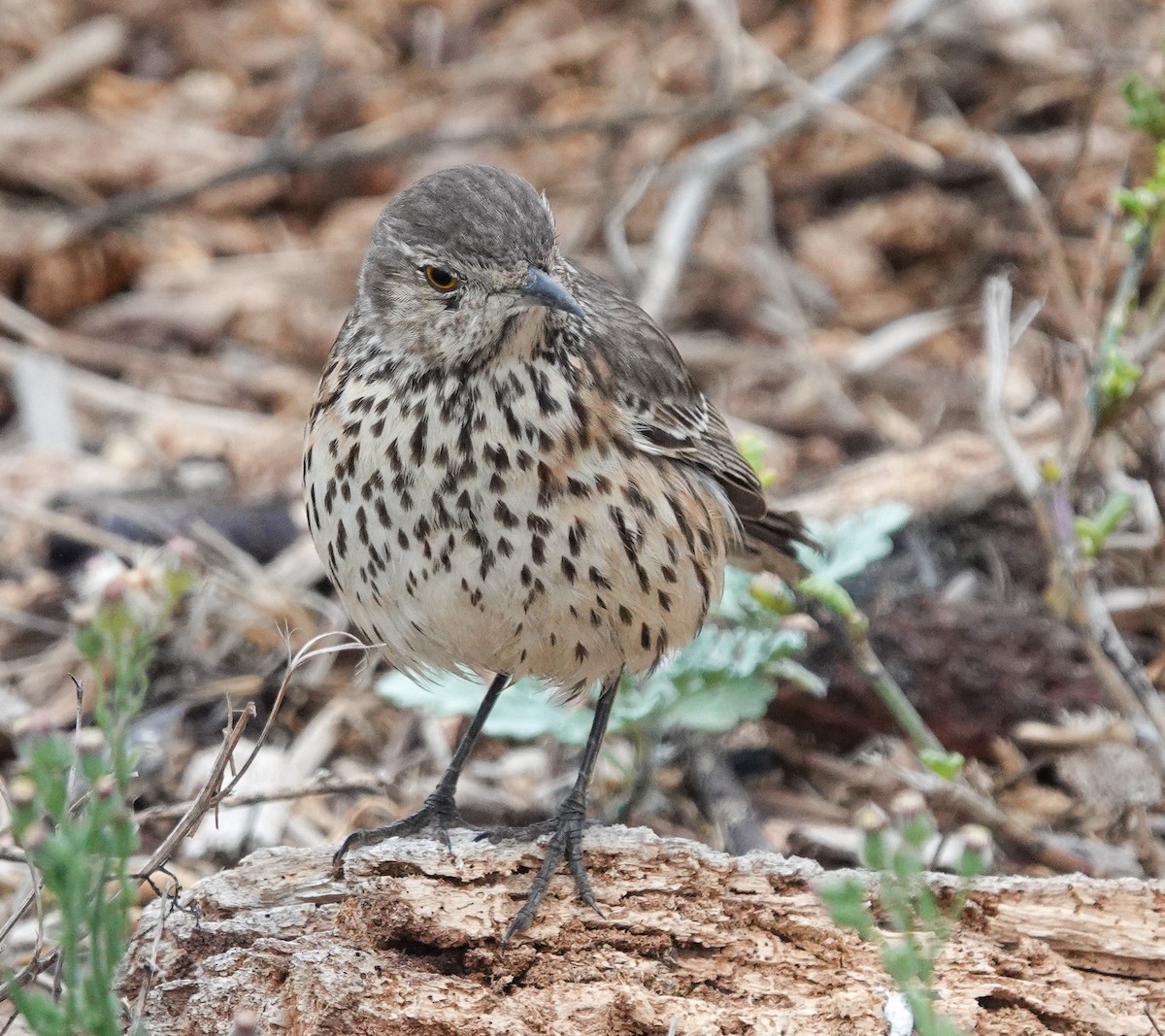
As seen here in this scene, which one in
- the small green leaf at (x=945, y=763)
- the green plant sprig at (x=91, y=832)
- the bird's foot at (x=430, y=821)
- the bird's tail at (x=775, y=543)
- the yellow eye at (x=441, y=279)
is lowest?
the bird's foot at (x=430, y=821)

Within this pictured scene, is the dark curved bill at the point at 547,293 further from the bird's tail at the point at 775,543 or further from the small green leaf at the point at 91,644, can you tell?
the small green leaf at the point at 91,644

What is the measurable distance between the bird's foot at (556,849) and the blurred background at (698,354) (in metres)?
0.51

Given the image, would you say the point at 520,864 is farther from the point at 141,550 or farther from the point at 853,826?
the point at 141,550

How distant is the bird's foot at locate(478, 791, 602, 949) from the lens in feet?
12.3

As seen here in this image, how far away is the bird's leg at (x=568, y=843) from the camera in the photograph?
3760 mm

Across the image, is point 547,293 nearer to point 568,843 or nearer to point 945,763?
point 568,843

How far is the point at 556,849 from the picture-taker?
13.2ft

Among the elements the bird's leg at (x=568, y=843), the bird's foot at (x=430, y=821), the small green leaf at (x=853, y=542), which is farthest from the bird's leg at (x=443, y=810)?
the small green leaf at (x=853, y=542)

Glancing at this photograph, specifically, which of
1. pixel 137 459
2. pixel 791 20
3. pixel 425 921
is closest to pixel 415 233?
pixel 425 921

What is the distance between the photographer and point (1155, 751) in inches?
174

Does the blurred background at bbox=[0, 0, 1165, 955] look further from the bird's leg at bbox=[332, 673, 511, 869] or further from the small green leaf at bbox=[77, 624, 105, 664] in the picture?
the small green leaf at bbox=[77, 624, 105, 664]

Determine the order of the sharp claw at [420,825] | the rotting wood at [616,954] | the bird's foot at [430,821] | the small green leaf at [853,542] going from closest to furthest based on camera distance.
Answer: the rotting wood at [616,954] < the sharp claw at [420,825] < the bird's foot at [430,821] < the small green leaf at [853,542]

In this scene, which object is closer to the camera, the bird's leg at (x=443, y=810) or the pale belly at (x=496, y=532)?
the pale belly at (x=496, y=532)

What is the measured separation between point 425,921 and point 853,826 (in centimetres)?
202
